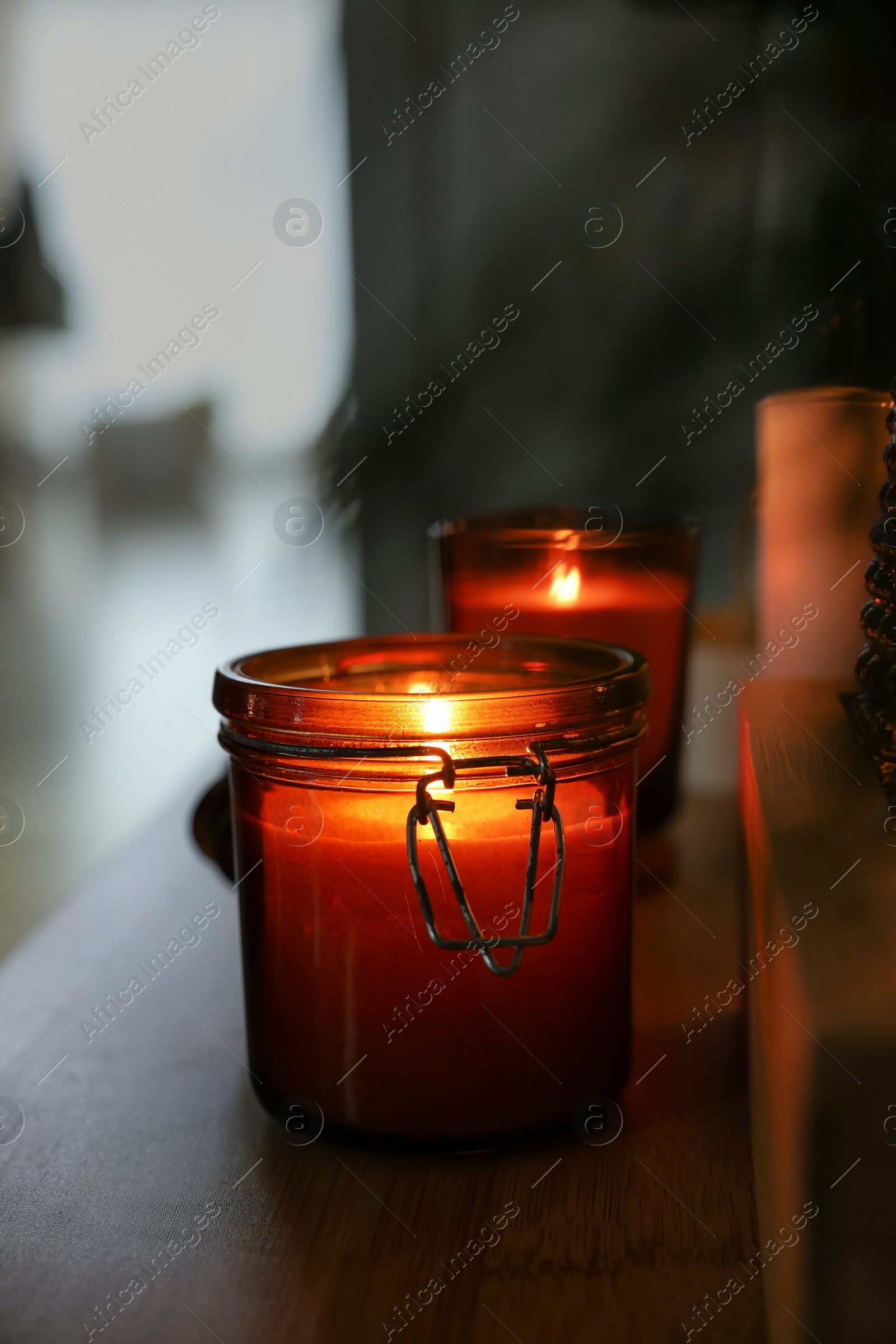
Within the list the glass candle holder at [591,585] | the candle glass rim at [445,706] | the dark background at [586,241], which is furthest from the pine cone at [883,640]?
the dark background at [586,241]

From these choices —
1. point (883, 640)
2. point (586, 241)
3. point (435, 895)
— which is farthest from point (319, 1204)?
point (586, 241)

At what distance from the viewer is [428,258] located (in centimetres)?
96

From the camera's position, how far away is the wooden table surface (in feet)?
0.90

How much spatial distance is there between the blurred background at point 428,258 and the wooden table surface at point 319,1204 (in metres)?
0.31

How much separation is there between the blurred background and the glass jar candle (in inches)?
10.0

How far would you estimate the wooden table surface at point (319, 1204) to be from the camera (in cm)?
27

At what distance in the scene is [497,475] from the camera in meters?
0.93

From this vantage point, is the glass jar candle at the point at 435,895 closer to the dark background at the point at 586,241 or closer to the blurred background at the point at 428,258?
the blurred background at the point at 428,258

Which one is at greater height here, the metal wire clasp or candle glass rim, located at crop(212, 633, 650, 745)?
candle glass rim, located at crop(212, 633, 650, 745)

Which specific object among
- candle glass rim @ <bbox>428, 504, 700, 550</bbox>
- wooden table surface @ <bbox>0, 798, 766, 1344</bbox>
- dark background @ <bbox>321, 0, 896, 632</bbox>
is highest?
dark background @ <bbox>321, 0, 896, 632</bbox>

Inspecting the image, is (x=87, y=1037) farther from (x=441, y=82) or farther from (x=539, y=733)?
(x=441, y=82)

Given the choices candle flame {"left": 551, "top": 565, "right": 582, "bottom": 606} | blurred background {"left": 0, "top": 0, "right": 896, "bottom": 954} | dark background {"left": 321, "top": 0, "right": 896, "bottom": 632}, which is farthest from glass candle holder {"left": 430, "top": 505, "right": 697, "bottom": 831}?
dark background {"left": 321, "top": 0, "right": 896, "bottom": 632}

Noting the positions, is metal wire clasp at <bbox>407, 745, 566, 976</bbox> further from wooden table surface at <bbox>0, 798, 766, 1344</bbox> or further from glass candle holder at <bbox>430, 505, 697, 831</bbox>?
glass candle holder at <bbox>430, 505, 697, 831</bbox>

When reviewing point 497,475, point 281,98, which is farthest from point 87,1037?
point 281,98
